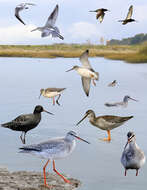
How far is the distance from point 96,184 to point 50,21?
3.74 metres

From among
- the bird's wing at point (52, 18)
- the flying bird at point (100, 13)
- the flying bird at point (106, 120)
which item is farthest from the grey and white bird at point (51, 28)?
the flying bird at point (106, 120)

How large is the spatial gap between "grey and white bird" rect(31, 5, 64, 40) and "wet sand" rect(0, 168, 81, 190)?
3.40m

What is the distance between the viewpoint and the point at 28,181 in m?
10.1

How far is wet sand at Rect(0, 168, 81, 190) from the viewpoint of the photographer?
31.8 ft

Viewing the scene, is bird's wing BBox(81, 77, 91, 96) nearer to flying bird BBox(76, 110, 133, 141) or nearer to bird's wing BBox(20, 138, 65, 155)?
flying bird BBox(76, 110, 133, 141)

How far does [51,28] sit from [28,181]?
3544 millimetres

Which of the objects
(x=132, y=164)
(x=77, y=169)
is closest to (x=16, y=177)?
(x=77, y=169)

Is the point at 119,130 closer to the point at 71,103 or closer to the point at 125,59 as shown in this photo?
the point at 71,103

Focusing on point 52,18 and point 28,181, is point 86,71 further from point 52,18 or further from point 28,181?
point 28,181

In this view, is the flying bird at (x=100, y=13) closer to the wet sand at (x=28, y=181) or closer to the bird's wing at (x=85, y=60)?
the bird's wing at (x=85, y=60)

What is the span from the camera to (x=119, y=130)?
14.6m

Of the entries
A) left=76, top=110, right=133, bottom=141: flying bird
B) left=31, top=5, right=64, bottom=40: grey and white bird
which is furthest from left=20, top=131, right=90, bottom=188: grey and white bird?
left=76, top=110, right=133, bottom=141: flying bird

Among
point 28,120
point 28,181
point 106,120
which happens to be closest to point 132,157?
point 106,120

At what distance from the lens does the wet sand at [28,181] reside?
A: 969 cm
